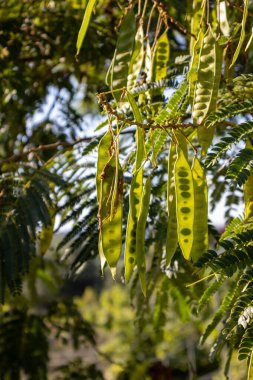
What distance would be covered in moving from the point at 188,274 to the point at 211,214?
38 centimetres

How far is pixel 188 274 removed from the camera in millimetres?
2445

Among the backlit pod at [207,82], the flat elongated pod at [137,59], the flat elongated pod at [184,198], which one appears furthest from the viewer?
the flat elongated pod at [137,59]

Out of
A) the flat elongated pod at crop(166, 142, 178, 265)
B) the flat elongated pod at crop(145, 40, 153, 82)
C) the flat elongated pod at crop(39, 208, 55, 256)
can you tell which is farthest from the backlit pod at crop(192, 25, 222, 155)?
the flat elongated pod at crop(39, 208, 55, 256)

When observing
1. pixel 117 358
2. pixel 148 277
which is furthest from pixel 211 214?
pixel 117 358

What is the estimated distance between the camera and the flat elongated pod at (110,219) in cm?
148

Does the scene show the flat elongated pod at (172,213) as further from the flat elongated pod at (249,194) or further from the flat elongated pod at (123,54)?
the flat elongated pod at (123,54)

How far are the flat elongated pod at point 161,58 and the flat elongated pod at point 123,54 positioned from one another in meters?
0.23

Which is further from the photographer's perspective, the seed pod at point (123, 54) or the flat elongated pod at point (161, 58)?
the flat elongated pod at point (161, 58)

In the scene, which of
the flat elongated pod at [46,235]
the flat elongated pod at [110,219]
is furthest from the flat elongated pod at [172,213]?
the flat elongated pod at [46,235]

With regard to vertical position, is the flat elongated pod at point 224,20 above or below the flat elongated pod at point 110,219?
above

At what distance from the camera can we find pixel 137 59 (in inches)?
78.8

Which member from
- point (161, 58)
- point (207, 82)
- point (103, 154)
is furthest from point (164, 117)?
Result: point (161, 58)

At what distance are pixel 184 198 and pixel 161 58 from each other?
28.9 inches

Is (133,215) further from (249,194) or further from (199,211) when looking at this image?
(249,194)
